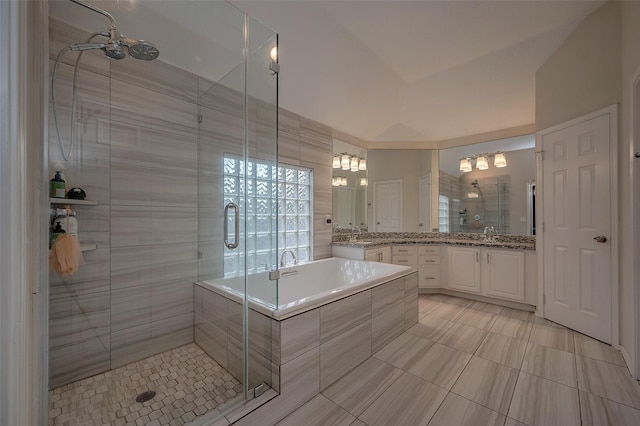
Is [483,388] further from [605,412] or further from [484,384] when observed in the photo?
[605,412]

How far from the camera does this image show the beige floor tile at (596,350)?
6.52 feet

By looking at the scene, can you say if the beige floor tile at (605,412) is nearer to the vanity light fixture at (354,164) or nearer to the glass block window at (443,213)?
the glass block window at (443,213)

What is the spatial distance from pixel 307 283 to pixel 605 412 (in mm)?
2365

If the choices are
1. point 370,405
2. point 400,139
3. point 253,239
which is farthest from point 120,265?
point 400,139

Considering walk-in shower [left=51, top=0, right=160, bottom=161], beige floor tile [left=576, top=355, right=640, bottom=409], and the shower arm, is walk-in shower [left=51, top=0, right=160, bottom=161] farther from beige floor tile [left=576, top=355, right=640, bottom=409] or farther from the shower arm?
beige floor tile [left=576, top=355, right=640, bottom=409]

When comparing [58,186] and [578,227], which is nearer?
[58,186]

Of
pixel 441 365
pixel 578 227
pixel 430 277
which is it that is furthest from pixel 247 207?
pixel 578 227

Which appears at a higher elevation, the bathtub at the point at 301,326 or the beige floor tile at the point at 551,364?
the bathtub at the point at 301,326

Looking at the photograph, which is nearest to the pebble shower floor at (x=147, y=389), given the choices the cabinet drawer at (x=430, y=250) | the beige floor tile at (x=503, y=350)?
the beige floor tile at (x=503, y=350)

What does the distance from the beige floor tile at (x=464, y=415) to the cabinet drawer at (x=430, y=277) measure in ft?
7.17

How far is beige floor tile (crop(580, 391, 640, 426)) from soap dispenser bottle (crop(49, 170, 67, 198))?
3324 mm

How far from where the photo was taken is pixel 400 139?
4.15 meters

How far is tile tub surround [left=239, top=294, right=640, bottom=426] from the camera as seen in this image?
1430mm

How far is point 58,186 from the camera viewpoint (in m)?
1.55
